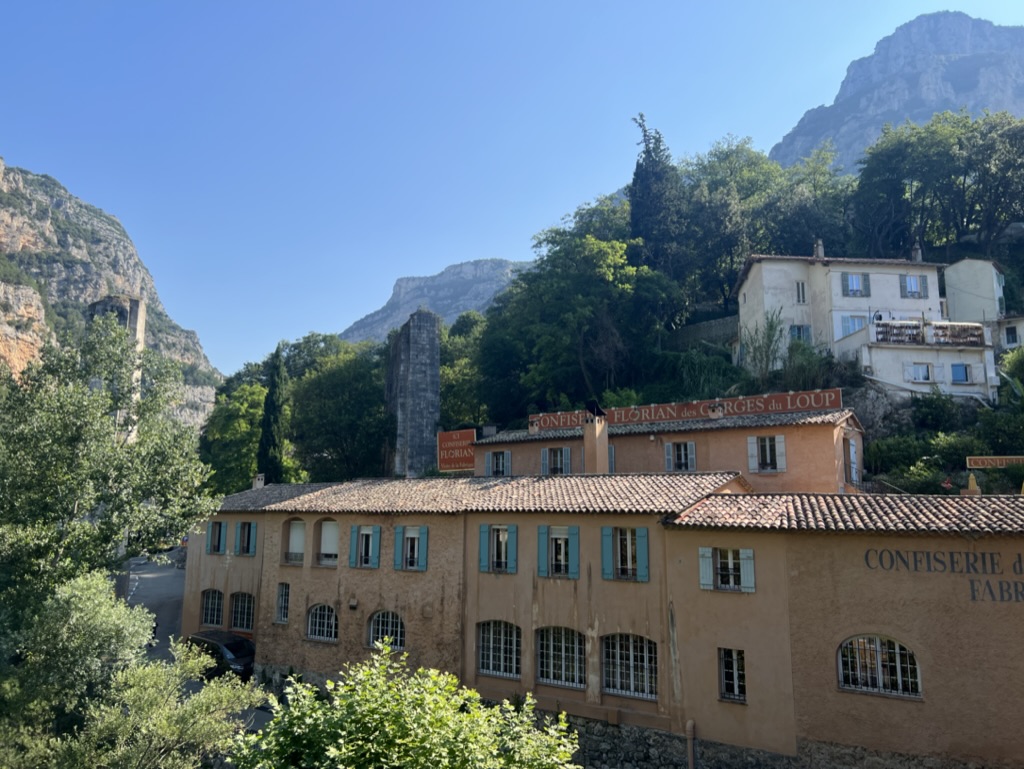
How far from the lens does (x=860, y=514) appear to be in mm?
15977

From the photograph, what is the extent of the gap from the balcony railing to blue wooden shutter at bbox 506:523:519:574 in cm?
2355

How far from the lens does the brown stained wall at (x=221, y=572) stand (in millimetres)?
27828

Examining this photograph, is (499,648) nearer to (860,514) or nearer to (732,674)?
(732,674)

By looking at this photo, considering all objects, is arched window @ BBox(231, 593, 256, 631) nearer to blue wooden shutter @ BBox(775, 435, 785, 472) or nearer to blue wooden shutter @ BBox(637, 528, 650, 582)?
blue wooden shutter @ BBox(637, 528, 650, 582)

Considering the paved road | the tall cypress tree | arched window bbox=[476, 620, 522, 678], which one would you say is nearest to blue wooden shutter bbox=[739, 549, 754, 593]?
arched window bbox=[476, 620, 522, 678]

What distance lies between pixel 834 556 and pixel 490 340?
111 ft

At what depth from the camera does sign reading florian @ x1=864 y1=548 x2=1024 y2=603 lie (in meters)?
14.1

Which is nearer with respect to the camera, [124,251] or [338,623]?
[338,623]

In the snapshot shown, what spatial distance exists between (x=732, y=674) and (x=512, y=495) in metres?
8.26

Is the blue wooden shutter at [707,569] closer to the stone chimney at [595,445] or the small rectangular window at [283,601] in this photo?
the stone chimney at [595,445]

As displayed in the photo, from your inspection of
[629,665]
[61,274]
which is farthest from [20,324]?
[629,665]

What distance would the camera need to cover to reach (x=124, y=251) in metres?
157

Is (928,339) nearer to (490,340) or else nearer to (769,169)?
(490,340)

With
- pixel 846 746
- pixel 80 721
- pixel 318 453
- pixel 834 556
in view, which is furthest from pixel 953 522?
pixel 318 453
